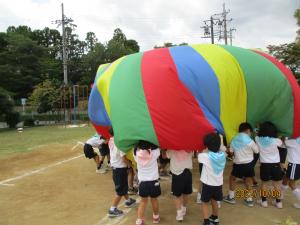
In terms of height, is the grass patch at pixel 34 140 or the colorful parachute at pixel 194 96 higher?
the colorful parachute at pixel 194 96

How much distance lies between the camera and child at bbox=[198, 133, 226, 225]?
193 inches

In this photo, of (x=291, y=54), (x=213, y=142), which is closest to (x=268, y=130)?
(x=213, y=142)

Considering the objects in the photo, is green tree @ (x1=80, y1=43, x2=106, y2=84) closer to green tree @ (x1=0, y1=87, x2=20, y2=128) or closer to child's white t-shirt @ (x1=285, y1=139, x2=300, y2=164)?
green tree @ (x1=0, y1=87, x2=20, y2=128)

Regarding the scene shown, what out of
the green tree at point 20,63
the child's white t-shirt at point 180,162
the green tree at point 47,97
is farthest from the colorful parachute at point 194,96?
the green tree at point 20,63

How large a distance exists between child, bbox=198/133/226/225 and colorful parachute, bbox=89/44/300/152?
222mm

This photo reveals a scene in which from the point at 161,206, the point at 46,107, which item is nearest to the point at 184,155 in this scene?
the point at 161,206

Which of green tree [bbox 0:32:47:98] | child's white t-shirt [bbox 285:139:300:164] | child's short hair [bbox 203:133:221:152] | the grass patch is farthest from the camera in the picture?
green tree [bbox 0:32:47:98]

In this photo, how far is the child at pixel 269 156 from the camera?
5.77m

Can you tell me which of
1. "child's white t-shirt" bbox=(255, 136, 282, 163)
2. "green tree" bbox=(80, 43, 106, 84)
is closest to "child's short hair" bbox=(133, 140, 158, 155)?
"child's white t-shirt" bbox=(255, 136, 282, 163)

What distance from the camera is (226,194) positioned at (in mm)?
6520

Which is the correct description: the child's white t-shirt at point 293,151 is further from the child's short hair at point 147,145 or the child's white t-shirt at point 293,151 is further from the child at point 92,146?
the child at point 92,146

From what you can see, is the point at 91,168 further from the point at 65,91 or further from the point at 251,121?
the point at 65,91

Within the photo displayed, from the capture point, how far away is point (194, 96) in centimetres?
529

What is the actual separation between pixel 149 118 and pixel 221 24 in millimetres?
38731
